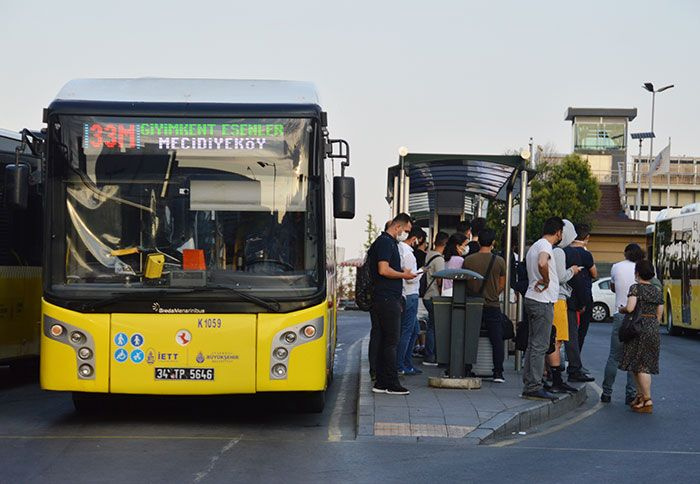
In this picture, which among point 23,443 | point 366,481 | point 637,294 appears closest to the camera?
point 366,481

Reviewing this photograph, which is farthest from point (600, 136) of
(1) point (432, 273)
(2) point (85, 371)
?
(2) point (85, 371)

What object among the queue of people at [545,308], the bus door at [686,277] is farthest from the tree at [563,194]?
the queue of people at [545,308]

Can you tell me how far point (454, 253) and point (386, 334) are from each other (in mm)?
3900

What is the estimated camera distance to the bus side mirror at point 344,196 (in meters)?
11.4

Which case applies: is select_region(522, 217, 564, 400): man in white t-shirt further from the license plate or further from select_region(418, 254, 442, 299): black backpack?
select_region(418, 254, 442, 299): black backpack

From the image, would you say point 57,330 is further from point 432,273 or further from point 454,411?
point 432,273

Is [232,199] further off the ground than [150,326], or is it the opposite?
[232,199]

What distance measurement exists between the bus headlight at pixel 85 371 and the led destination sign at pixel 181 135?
198 centimetres

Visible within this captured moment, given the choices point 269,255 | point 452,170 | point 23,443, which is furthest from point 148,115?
point 452,170

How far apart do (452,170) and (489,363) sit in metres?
3.64

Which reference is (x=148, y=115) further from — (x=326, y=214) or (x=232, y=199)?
(x=326, y=214)

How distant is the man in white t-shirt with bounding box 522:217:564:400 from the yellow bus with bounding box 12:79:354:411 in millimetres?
2495

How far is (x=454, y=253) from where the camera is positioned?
1634 cm

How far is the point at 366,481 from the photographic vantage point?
8.52 meters
